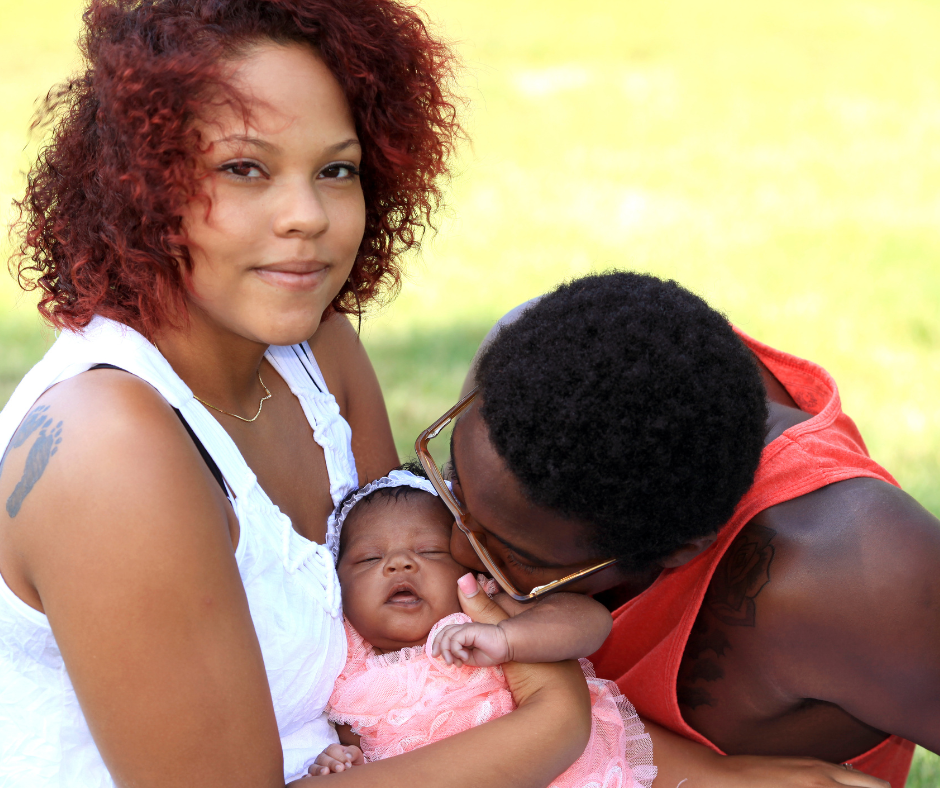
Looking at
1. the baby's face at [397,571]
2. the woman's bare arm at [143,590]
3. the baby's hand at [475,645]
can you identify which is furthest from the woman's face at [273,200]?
the baby's hand at [475,645]

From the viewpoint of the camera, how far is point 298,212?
6.90 ft

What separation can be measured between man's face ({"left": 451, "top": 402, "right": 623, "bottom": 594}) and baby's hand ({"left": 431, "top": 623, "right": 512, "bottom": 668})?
0.15 metres

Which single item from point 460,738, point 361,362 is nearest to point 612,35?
point 361,362

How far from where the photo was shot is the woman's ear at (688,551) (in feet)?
7.09

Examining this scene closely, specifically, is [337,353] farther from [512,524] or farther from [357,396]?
[512,524]

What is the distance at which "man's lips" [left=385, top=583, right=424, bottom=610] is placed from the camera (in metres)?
2.45

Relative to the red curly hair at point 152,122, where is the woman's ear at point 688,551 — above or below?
below

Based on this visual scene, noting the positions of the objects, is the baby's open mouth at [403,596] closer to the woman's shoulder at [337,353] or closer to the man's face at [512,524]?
A: the man's face at [512,524]

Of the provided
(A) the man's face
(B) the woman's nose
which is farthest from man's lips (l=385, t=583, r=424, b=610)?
(B) the woman's nose

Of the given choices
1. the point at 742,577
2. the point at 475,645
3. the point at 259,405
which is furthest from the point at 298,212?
the point at 742,577

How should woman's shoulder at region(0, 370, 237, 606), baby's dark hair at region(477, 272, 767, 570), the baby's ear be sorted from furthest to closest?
1. the baby's ear
2. baby's dark hair at region(477, 272, 767, 570)
3. woman's shoulder at region(0, 370, 237, 606)

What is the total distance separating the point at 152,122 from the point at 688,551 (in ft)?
4.77

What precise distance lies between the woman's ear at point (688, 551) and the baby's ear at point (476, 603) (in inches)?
16.9

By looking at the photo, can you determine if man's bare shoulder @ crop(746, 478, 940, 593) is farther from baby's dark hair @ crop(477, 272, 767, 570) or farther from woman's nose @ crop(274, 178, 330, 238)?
woman's nose @ crop(274, 178, 330, 238)
